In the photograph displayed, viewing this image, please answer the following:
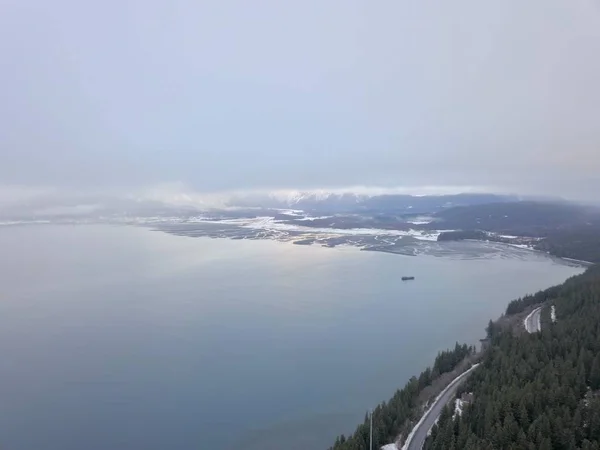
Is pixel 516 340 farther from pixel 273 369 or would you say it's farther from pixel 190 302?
pixel 190 302

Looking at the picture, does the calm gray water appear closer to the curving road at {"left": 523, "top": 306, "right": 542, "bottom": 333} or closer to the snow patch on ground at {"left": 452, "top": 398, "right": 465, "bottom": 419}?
the curving road at {"left": 523, "top": 306, "right": 542, "bottom": 333}

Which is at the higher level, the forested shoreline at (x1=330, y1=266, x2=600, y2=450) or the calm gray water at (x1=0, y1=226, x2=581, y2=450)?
the forested shoreline at (x1=330, y1=266, x2=600, y2=450)

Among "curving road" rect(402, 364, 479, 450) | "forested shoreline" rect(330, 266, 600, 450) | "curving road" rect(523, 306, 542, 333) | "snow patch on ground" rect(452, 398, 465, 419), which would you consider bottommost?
"curving road" rect(402, 364, 479, 450)

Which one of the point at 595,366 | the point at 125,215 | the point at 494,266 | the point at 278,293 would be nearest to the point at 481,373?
the point at 595,366

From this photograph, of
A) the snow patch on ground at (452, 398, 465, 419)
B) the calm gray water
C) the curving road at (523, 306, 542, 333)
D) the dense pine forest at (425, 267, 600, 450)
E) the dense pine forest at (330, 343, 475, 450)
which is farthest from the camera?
the curving road at (523, 306, 542, 333)

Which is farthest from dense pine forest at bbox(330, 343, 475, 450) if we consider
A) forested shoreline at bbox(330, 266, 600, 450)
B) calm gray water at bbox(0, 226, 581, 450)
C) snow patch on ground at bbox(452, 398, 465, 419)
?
calm gray water at bbox(0, 226, 581, 450)

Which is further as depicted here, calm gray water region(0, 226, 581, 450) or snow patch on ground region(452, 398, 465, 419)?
calm gray water region(0, 226, 581, 450)

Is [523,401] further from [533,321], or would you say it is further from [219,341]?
[219,341]

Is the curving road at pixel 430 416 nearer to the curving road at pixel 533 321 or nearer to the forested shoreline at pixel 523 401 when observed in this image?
the forested shoreline at pixel 523 401
